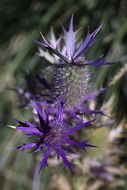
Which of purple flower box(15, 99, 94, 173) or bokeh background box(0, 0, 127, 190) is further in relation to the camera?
bokeh background box(0, 0, 127, 190)

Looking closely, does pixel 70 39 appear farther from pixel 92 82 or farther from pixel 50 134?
pixel 92 82

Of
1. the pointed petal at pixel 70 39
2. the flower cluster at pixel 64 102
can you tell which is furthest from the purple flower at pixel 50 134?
the pointed petal at pixel 70 39

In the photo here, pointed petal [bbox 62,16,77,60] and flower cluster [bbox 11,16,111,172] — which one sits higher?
pointed petal [bbox 62,16,77,60]

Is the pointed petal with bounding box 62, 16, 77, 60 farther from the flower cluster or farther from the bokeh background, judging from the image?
the bokeh background

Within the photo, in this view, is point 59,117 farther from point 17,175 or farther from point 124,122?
point 17,175

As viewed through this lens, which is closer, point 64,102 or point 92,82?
point 64,102

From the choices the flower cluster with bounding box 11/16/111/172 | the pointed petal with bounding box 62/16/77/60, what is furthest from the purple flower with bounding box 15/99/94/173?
the pointed petal with bounding box 62/16/77/60

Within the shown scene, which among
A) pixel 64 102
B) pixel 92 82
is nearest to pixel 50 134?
pixel 64 102
